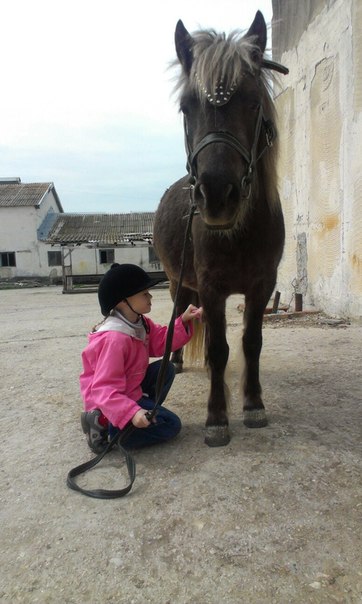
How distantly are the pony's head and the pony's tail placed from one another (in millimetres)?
1695

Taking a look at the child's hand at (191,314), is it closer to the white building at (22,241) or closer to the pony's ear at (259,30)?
the pony's ear at (259,30)

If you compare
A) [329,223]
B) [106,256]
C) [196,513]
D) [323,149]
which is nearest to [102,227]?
[106,256]

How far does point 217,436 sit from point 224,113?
178 cm

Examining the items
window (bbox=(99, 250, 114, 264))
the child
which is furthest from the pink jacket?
window (bbox=(99, 250, 114, 264))

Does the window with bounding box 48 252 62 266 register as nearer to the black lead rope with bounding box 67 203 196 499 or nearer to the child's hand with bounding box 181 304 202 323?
the child's hand with bounding box 181 304 202 323

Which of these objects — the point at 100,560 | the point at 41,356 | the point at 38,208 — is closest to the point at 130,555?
the point at 100,560

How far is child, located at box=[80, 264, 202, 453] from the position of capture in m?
2.23

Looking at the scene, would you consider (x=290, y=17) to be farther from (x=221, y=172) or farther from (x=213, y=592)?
(x=213, y=592)

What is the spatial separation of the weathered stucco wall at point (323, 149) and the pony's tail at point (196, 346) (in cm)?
335

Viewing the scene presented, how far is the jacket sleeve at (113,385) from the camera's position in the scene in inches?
83.4

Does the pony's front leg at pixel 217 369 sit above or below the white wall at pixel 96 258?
below

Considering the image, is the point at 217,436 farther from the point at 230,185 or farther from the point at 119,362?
the point at 230,185

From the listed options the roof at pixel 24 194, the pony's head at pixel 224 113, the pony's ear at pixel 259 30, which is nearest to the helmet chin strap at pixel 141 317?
the pony's head at pixel 224 113

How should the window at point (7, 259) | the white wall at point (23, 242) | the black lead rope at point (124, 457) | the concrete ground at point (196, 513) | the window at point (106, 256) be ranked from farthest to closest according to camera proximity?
the window at point (7, 259), the white wall at point (23, 242), the window at point (106, 256), the black lead rope at point (124, 457), the concrete ground at point (196, 513)
